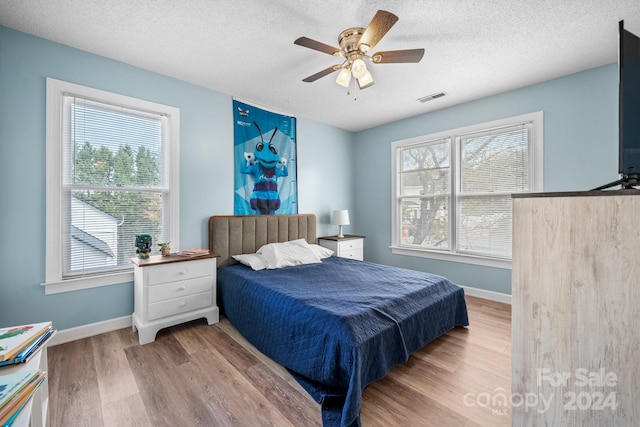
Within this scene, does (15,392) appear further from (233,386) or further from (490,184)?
(490,184)

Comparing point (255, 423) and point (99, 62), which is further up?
point (99, 62)

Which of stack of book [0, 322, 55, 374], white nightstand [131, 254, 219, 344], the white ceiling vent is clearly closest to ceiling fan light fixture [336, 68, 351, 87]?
the white ceiling vent

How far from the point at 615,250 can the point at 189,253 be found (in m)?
2.91

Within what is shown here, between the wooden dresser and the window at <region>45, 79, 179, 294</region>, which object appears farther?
the window at <region>45, 79, 179, 294</region>

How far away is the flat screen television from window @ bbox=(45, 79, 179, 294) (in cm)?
325

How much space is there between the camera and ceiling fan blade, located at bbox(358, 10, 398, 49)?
1529 millimetres

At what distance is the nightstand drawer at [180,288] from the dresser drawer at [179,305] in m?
0.04

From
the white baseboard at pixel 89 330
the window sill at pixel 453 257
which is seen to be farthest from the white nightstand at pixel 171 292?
the window sill at pixel 453 257

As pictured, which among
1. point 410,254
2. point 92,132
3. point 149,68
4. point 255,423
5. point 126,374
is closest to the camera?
point 255,423

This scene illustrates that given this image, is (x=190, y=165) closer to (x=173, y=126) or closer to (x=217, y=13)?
(x=173, y=126)

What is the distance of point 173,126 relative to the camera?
2805mm

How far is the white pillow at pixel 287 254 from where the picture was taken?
300 cm

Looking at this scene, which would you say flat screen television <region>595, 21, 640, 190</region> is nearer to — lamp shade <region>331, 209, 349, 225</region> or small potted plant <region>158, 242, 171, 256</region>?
small potted plant <region>158, 242, 171, 256</region>

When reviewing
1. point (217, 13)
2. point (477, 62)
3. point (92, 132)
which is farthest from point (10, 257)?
point (477, 62)
